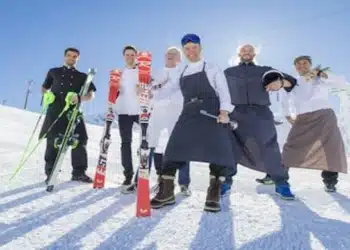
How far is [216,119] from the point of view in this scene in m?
3.81

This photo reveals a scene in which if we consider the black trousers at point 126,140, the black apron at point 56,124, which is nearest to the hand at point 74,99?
the black apron at point 56,124

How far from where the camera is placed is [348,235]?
3004mm

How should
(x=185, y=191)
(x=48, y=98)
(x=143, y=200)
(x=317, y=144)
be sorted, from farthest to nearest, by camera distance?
1. (x=317, y=144)
2. (x=48, y=98)
3. (x=185, y=191)
4. (x=143, y=200)

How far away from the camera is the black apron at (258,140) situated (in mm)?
4527

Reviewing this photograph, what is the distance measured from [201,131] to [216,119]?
20 centimetres

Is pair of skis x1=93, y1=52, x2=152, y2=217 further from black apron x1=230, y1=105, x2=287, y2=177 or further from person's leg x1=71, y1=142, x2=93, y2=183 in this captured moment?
black apron x1=230, y1=105, x2=287, y2=177

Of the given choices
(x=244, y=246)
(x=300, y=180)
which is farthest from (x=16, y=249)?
(x=300, y=180)

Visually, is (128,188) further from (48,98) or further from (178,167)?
(48,98)

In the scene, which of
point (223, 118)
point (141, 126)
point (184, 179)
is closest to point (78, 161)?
point (184, 179)

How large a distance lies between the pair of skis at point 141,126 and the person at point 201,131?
11.7 inches

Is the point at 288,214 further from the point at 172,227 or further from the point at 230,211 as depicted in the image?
the point at 172,227

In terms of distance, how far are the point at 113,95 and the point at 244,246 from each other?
126 inches

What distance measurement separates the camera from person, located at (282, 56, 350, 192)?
5598mm

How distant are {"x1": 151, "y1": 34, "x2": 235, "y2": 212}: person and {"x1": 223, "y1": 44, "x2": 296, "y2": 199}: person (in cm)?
82
